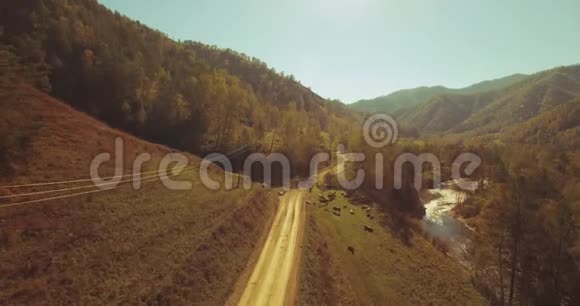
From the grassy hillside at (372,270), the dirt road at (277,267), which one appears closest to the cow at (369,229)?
the grassy hillside at (372,270)

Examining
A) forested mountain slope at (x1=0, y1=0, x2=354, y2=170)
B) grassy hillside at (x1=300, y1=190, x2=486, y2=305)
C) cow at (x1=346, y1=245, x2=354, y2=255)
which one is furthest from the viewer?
forested mountain slope at (x1=0, y1=0, x2=354, y2=170)

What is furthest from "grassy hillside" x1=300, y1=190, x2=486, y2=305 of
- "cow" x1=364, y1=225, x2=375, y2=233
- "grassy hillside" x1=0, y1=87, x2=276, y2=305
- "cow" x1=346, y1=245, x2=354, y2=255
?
"grassy hillside" x1=0, y1=87, x2=276, y2=305

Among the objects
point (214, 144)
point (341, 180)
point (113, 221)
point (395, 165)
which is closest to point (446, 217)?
point (395, 165)

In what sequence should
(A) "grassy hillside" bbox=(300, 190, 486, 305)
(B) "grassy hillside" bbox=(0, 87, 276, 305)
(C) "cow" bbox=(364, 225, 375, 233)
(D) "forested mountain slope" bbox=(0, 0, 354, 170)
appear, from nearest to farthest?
(B) "grassy hillside" bbox=(0, 87, 276, 305) < (A) "grassy hillside" bbox=(300, 190, 486, 305) < (C) "cow" bbox=(364, 225, 375, 233) < (D) "forested mountain slope" bbox=(0, 0, 354, 170)

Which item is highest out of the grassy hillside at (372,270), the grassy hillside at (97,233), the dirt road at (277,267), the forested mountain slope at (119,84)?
the forested mountain slope at (119,84)

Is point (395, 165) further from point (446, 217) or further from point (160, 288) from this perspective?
point (160, 288)

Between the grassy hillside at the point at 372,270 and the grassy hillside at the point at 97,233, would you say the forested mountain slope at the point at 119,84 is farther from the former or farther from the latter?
the grassy hillside at the point at 372,270

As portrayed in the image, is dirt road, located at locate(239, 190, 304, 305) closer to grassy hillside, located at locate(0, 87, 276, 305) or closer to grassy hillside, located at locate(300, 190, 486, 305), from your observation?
grassy hillside, located at locate(300, 190, 486, 305)
